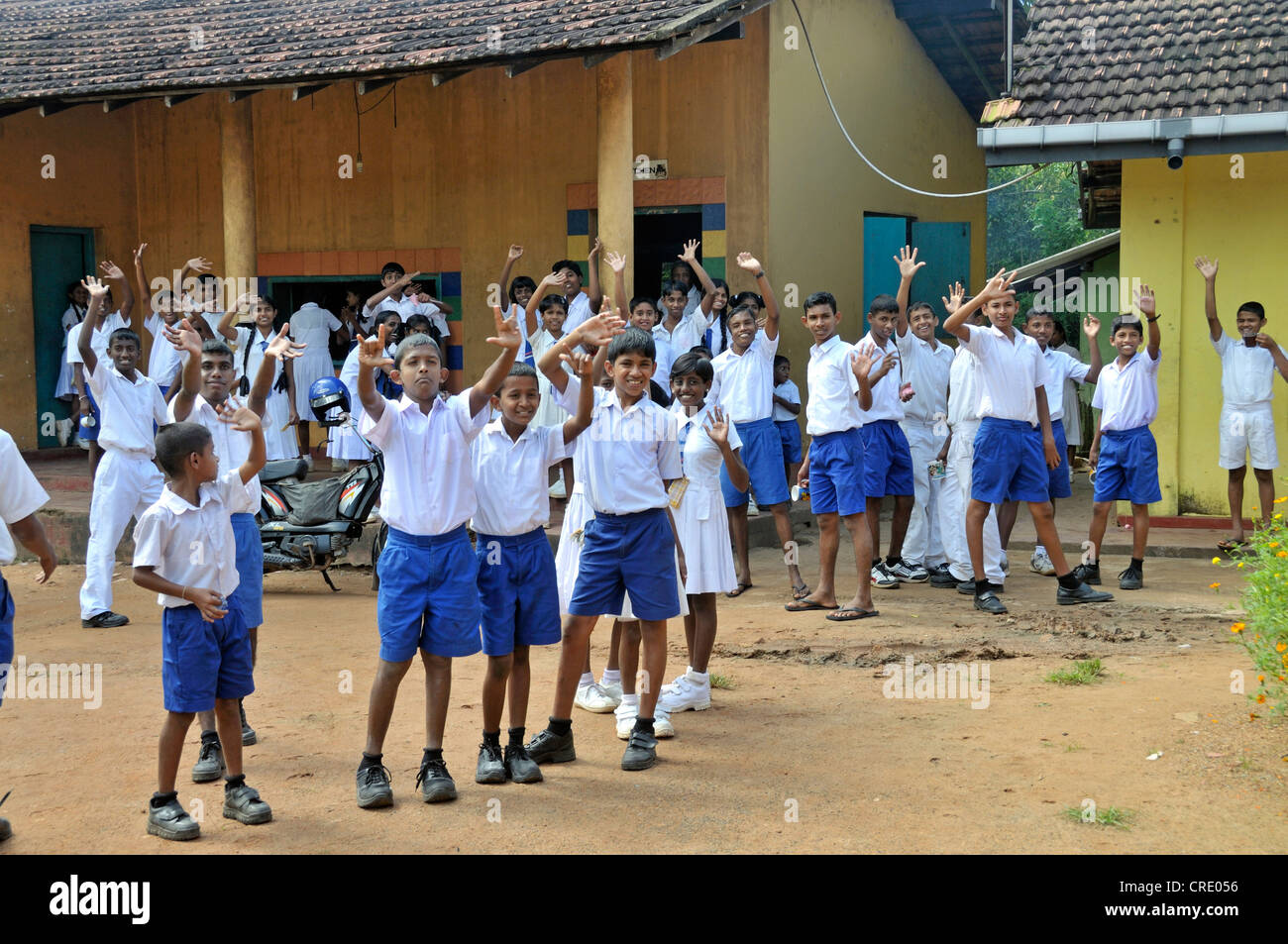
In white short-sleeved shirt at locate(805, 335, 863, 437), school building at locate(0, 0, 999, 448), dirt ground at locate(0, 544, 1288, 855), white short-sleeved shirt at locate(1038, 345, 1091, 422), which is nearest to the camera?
dirt ground at locate(0, 544, 1288, 855)

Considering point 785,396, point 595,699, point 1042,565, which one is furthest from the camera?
point 785,396

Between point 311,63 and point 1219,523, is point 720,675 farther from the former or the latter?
point 311,63

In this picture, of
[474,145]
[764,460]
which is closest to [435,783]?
[764,460]

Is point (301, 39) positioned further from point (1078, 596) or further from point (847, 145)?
point (1078, 596)

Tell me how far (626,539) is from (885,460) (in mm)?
3612

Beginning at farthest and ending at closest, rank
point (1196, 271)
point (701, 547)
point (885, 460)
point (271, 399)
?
point (271, 399) < point (1196, 271) < point (885, 460) < point (701, 547)

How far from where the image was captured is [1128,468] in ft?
28.5

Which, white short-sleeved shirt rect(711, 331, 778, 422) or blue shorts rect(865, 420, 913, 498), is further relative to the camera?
white short-sleeved shirt rect(711, 331, 778, 422)

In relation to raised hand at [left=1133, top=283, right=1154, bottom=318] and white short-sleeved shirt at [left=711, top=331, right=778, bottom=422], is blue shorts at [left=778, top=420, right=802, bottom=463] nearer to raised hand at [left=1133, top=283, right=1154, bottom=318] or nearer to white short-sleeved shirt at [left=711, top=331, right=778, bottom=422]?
white short-sleeved shirt at [left=711, top=331, right=778, bottom=422]

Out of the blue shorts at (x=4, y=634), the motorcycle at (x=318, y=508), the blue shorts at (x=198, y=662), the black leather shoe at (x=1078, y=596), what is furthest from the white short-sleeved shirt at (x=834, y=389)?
the blue shorts at (x=4, y=634)

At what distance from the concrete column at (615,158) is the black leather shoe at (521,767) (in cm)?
594

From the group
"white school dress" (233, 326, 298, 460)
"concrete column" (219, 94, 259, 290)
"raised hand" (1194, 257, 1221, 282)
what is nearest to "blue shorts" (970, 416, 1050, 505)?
"raised hand" (1194, 257, 1221, 282)

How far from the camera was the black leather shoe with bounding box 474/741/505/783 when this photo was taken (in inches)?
198

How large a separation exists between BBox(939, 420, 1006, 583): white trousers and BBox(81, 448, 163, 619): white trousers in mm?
5042
